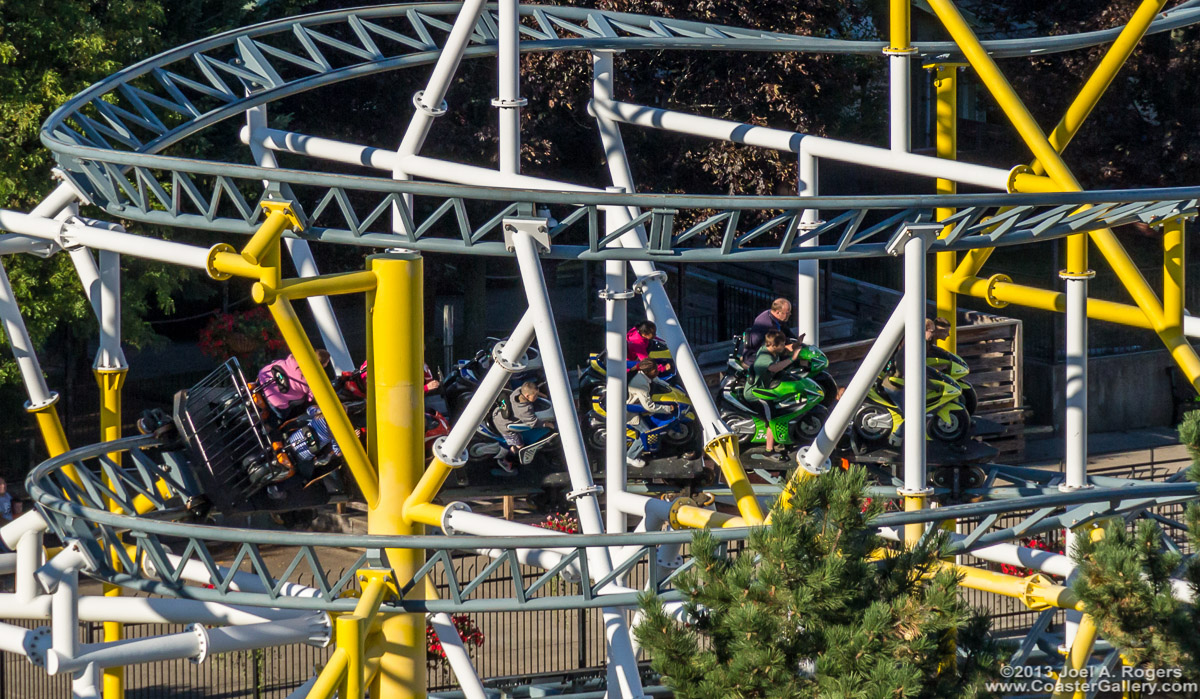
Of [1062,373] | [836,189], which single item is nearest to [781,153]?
[1062,373]

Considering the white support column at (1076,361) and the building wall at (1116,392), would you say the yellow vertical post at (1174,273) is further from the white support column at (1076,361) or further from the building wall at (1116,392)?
the building wall at (1116,392)

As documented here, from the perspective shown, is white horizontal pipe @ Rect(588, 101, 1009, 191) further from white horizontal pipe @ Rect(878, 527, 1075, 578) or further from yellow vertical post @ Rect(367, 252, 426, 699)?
yellow vertical post @ Rect(367, 252, 426, 699)

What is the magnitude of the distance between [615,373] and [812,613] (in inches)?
154

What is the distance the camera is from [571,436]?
1055cm

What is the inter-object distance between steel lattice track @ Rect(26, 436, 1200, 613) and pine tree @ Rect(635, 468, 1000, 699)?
1.13 meters

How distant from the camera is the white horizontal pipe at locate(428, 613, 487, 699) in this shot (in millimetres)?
11492

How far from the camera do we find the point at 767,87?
70.0 feet

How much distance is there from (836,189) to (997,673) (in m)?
23.4

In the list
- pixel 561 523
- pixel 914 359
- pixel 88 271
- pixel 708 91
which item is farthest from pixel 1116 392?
pixel 88 271

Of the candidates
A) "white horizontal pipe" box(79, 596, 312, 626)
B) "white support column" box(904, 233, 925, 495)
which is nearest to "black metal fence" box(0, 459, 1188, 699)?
"white horizontal pipe" box(79, 596, 312, 626)

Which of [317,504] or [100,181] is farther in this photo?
[317,504]

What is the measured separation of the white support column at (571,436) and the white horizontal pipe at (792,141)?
3.16m

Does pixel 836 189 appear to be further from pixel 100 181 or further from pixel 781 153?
pixel 100 181

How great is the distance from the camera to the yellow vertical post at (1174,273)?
1202cm
